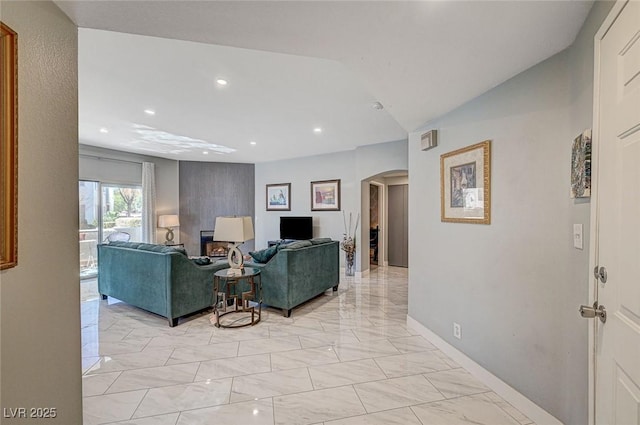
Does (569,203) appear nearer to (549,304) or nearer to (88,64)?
(549,304)

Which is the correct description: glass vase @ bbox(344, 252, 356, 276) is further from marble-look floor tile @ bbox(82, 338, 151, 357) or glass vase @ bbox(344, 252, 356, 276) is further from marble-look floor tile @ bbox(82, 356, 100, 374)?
marble-look floor tile @ bbox(82, 356, 100, 374)

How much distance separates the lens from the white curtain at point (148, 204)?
21.9 ft

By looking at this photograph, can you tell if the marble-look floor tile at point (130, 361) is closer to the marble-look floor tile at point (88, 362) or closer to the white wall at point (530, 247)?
the marble-look floor tile at point (88, 362)

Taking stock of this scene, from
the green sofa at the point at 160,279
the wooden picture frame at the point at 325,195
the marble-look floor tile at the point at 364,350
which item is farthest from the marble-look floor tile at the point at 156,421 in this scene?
the wooden picture frame at the point at 325,195

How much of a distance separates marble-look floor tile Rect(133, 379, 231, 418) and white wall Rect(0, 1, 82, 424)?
2.23 ft

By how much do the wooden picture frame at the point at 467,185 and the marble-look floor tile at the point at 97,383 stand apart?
318 centimetres

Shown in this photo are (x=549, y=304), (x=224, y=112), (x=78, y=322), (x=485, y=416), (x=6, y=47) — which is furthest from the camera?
(x=224, y=112)

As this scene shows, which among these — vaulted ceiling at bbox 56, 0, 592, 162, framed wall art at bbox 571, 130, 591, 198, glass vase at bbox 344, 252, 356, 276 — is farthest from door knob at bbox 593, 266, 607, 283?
glass vase at bbox 344, 252, 356, 276

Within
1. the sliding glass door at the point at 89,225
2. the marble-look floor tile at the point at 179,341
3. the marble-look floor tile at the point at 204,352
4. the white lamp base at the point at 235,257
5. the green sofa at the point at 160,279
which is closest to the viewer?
the marble-look floor tile at the point at 204,352

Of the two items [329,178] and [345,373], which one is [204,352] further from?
[329,178]

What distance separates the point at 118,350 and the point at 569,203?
389 centimetres

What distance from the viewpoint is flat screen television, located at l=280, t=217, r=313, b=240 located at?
669 cm

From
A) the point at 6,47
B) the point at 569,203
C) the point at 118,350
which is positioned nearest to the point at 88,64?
the point at 6,47

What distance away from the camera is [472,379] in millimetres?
2338
